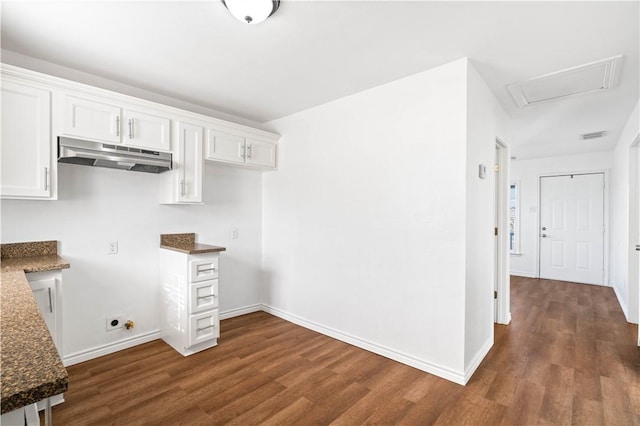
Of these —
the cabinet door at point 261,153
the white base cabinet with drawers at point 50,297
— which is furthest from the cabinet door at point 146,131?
the white base cabinet with drawers at point 50,297

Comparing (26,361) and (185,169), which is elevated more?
(185,169)

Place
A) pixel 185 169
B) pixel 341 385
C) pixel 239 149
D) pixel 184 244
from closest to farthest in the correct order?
pixel 341 385
pixel 185 169
pixel 184 244
pixel 239 149

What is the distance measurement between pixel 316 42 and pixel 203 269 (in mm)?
2165

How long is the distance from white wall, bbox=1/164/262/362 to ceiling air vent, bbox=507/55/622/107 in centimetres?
328

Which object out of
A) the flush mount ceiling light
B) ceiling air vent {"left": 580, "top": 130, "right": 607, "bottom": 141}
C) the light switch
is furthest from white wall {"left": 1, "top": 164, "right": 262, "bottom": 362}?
ceiling air vent {"left": 580, "top": 130, "right": 607, "bottom": 141}

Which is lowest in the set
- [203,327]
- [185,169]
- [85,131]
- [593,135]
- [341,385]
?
[341,385]

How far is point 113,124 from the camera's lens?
263cm

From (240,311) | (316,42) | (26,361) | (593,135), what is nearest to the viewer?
(26,361)

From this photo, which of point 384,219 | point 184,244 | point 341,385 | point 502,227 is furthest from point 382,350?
point 184,244

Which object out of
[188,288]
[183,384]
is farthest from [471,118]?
[183,384]

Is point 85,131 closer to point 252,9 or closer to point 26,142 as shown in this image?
point 26,142

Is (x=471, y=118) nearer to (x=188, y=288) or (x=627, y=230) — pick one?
(x=188, y=288)

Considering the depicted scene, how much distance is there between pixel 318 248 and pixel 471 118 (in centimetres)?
195

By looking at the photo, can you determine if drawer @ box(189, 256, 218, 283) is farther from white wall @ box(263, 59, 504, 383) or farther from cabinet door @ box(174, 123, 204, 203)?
white wall @ box(263, 59, 504, 383)
